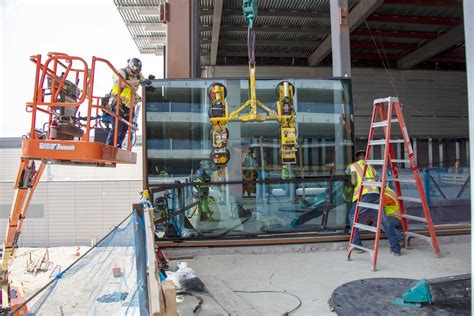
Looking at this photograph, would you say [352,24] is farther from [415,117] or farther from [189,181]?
[189,181]

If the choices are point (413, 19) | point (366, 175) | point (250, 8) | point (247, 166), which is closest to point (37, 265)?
point (247, 166)

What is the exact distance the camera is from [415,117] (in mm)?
24688

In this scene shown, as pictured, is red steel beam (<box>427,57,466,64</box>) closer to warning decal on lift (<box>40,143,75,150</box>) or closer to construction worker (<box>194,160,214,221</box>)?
construction worker (<box>194,160,214,221</box>)

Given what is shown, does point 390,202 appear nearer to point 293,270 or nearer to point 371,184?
point 371,184

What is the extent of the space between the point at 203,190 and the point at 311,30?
523 inches

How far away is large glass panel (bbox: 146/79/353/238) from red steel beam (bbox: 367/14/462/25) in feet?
39.7

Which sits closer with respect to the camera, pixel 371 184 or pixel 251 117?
pixel 371 184

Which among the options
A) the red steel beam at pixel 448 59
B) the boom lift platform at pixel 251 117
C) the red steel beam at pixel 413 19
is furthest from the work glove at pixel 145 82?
the red steel beam at pixel 448 59

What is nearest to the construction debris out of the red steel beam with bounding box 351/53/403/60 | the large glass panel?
the large glass panel

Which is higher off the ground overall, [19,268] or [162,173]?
[162,173]

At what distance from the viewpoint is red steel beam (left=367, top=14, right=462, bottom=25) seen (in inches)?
665

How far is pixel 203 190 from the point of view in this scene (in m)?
6.39

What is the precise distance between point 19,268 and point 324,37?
16901 mm

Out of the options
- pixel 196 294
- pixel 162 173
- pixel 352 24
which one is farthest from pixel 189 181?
pixel 352 24
